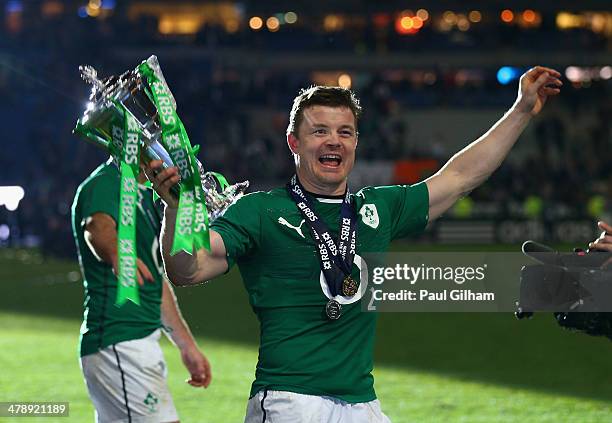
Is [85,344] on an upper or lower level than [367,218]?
lower

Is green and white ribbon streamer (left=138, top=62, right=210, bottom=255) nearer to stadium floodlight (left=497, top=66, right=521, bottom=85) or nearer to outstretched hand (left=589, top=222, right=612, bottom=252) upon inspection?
outstretched hand (left=589, top=222, right=612, bottom=252)

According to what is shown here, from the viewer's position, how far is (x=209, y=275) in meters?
4.53

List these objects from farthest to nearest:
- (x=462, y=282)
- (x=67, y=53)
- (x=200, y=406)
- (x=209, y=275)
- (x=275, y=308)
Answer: (x=67, y=53) → (x=200, y=406) → (x=462, y=282) → (x=275, y=308) → (x=209, y=275)

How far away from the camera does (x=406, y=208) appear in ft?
17.0

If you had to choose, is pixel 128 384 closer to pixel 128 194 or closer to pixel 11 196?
pixel 128 194

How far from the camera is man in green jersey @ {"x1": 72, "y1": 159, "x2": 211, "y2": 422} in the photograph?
589cm

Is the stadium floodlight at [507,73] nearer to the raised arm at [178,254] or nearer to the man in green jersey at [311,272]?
the man in green jersey at [311,272]

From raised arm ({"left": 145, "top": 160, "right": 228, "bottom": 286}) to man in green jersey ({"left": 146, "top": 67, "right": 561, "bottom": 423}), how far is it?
0.07 metres

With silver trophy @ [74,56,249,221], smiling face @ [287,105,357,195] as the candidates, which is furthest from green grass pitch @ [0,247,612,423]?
silver trophy @ [74,56,249,221]

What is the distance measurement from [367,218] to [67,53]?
121 ft

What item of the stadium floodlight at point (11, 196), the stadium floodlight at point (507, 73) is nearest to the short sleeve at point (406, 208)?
the stadium floodlight at point (11, 196)

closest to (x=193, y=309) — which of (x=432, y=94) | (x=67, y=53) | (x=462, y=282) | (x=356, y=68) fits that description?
(x=462, y=282)

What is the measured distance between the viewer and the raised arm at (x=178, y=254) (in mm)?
4141

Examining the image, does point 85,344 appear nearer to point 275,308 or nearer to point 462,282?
point 275,308
